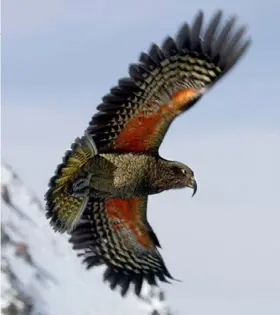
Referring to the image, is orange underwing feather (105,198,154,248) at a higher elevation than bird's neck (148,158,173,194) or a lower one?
lower

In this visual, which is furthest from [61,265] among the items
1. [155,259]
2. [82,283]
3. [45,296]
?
[155,259]

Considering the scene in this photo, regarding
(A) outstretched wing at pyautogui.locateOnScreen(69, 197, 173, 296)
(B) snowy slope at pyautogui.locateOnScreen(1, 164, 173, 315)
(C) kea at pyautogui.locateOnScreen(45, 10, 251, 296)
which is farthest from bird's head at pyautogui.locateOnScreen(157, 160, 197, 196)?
(B) snowy slope at pyautogui.locateOnScreen(1, 164, 173, 315)

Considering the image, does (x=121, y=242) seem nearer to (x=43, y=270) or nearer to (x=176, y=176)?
(x=176, y=176)

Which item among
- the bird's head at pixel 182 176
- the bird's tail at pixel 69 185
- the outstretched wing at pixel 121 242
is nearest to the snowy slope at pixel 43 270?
the outstretched wing at pixel 121 242

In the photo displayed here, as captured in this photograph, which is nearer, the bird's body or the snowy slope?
the bird's body

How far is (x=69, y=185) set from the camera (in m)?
15.1

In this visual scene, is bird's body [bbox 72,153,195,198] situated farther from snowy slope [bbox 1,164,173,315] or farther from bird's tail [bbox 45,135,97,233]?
snowy slope [bbox 1,164,173,315]

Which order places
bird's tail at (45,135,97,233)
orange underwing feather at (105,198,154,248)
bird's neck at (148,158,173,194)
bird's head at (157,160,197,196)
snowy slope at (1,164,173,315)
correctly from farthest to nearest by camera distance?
snowy slope at (1,164,173,315)
orange underwing feather at (105,198,154,248)
bird's head at (157,160,197,196)
bird's neck at (148,158,173,194)
bird's tail at (45,135,97,233)

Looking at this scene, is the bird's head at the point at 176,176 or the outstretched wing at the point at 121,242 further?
the outstretched wing at the point at 121,242

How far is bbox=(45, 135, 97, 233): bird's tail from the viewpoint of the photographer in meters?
15.1

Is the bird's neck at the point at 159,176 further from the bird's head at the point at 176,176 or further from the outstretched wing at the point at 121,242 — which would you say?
the outstretched wing at the point at 121,242

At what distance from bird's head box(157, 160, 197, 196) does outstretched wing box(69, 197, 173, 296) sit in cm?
86

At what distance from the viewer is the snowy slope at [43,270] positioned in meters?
55.8

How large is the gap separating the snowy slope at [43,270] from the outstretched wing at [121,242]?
3634 centimetres
